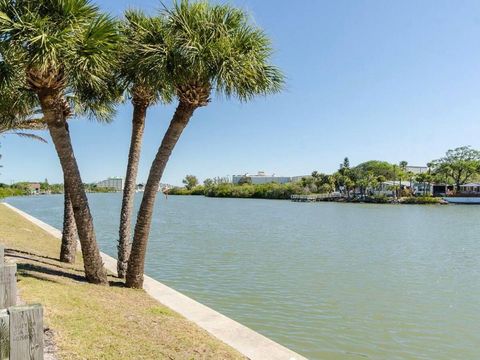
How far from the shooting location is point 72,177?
962cm

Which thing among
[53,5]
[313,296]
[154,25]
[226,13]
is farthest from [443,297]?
[53,5]

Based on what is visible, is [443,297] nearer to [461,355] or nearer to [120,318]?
[461,355]

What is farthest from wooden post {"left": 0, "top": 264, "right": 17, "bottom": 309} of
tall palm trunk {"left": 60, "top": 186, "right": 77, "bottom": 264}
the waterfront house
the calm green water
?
the waterfront house

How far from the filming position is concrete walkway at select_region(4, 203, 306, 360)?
6.80m

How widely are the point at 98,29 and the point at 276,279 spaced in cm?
1001

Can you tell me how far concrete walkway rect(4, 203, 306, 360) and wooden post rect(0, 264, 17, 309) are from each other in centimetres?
365

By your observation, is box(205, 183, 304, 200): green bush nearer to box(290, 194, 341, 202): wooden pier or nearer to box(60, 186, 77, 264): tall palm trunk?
box(290, 194, 341, 202): wooden pier

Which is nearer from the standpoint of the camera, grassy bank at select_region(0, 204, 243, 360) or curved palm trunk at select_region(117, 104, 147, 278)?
grassy bank at select_region(0, 204, 243, 360)

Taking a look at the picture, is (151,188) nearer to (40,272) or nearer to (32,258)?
(40,272)

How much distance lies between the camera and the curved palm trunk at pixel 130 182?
1157 cm

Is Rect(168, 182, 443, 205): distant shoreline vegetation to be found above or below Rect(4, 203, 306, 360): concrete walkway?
above

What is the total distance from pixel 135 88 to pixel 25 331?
863cm

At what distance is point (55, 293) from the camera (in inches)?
310

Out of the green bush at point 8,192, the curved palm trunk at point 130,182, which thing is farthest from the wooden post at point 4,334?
the green bush at point 8,192
